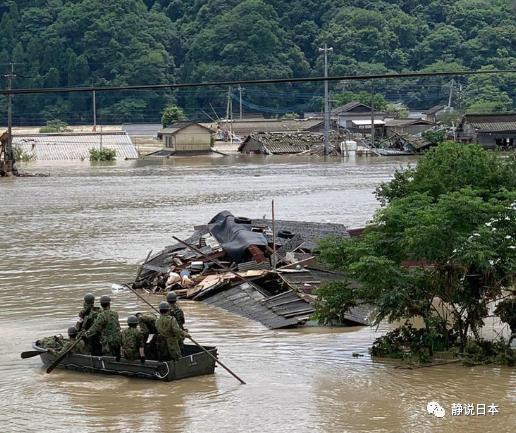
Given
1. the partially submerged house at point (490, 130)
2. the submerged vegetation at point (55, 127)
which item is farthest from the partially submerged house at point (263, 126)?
the partially submerged house at point (490, 130)

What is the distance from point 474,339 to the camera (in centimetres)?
1881

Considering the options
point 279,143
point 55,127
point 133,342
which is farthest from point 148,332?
point 55,127

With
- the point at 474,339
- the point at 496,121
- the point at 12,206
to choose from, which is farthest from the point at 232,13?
the point at 474,339

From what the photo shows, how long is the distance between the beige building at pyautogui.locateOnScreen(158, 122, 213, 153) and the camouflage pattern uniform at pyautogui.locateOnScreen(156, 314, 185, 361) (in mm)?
66619

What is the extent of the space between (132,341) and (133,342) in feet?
0.09

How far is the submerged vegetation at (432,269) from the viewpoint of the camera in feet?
58.6

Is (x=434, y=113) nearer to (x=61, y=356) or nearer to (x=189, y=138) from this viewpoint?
(x=189, y=138)

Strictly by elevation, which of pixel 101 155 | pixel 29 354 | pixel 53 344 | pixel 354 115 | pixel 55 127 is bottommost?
pixel 29 354

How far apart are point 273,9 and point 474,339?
4506 inches

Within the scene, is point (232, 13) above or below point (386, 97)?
above

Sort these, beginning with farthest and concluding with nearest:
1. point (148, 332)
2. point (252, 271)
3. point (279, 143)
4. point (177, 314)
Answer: point (279, 143) < point (252, 271) < point (177, 314) < point (148, 332)

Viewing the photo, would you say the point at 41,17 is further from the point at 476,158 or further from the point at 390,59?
the point at 476,158

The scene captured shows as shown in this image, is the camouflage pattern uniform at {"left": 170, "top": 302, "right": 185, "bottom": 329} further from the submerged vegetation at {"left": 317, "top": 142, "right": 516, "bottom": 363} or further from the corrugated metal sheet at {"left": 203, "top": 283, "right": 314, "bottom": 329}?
the corrugated metal sheet at {"left": 203, "top": 283, "right": 314, "bottom": 329}

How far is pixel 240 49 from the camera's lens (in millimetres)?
120062
